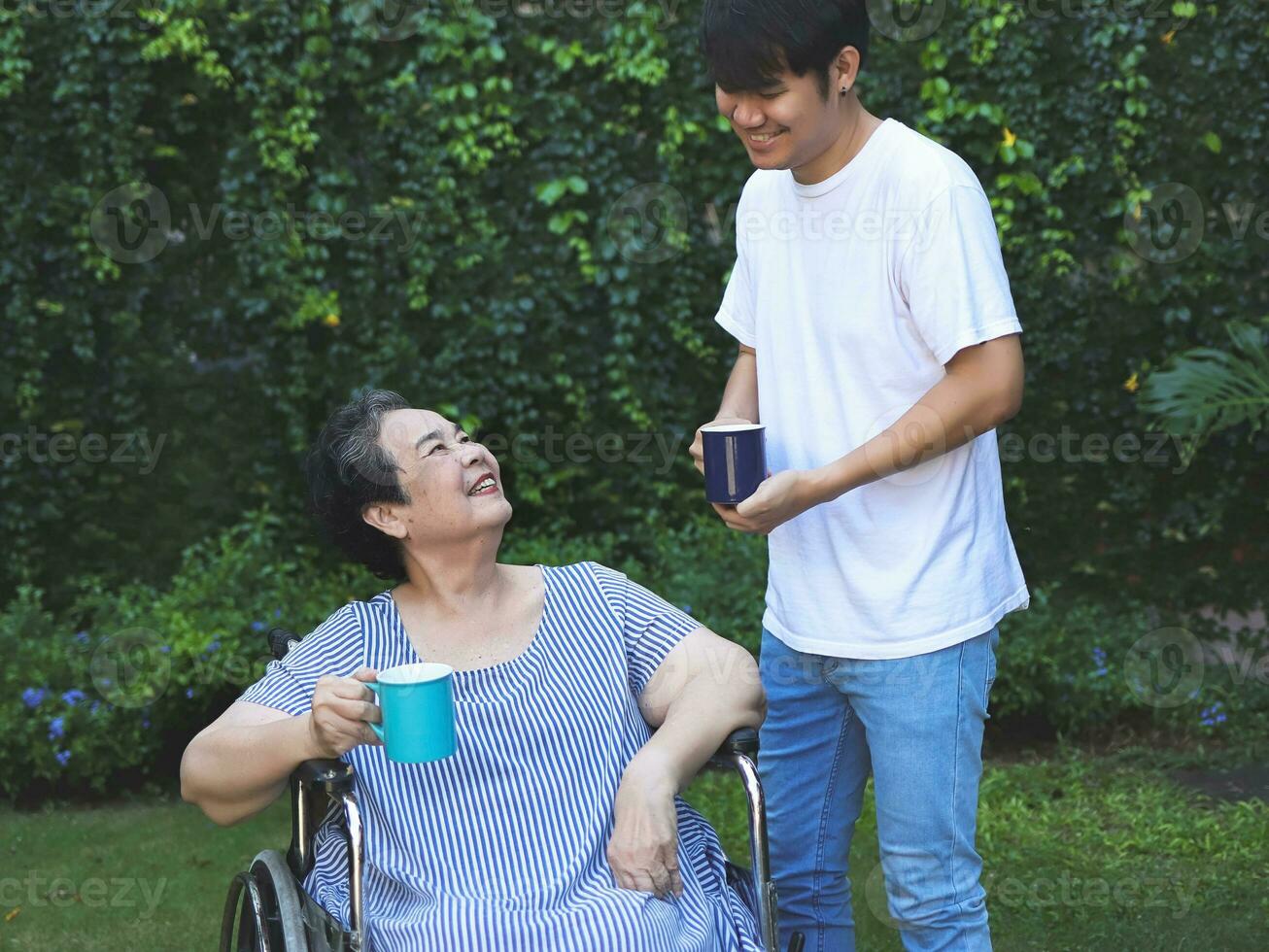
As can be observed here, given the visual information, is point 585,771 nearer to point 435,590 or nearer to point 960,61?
point 435,590

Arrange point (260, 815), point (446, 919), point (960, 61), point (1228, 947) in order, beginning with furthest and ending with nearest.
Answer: point (960, 61)
point (260, 815)
point (1228, 947)
point (446, 919)

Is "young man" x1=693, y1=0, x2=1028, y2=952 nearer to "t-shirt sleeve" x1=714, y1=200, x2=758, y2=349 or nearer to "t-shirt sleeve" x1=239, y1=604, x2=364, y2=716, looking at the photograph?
"t-shirt sleeve" x1=714, y1=200, x2=758, y2=349

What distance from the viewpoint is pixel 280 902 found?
191 centimetres

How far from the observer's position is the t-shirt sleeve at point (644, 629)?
2305 mm

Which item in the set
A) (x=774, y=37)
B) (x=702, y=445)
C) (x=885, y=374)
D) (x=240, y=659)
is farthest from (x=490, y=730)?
(x=240, y=659)

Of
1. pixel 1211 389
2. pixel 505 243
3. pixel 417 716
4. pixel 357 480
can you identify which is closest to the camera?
pixel 417 716

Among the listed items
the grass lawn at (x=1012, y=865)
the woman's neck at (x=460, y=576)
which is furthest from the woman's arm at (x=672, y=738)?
the grass lawn at (x=1012, y=865)

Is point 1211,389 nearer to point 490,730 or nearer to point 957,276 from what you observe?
point 957,276

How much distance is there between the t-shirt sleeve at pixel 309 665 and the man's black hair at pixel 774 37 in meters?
1.05

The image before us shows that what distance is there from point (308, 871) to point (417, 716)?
23.5 inches

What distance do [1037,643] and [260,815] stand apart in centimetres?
248

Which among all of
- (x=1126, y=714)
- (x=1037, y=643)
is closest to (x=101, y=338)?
(x=1037, y=643)

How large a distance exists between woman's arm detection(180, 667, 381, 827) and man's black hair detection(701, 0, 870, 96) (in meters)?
0.98

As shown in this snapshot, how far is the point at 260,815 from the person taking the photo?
417cm
